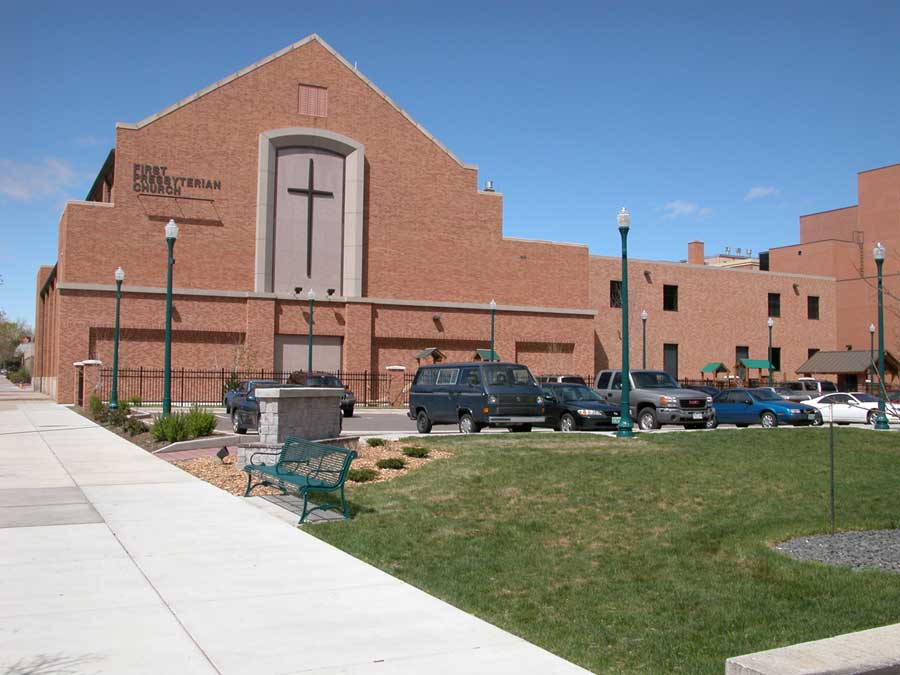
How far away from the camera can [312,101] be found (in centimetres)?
4525

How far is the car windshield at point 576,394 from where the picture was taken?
2438 cm

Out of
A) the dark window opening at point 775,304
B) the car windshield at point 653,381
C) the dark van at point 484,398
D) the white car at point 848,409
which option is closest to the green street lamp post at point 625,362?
the dark van at point 484,398

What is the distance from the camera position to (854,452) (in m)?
16.9

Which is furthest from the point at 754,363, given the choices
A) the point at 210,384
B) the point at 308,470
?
the point at 308,470

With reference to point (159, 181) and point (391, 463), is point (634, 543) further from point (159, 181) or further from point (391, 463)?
point (159, 181)

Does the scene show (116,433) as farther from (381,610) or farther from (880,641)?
(880,641)

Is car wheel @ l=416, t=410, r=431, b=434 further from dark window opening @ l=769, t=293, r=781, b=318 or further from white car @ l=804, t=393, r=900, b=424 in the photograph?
dark window opening @ l=769, t=293, r=781, b=318

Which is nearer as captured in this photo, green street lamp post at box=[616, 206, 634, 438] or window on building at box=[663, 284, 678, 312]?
green street lamp post at box=[616, 206, 634, 438]

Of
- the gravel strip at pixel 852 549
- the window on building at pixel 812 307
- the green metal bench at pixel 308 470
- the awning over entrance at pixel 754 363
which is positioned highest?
the window on building at pixel 812 307

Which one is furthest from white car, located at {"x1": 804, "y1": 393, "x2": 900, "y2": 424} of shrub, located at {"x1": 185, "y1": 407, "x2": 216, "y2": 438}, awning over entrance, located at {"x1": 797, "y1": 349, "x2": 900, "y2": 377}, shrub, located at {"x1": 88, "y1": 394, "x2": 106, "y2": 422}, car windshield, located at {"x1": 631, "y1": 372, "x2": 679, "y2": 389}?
awning over entrance, located at {"x1": 797, "y1": 349, "x2": 900, "y2": 377}

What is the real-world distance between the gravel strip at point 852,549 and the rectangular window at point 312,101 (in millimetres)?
40264

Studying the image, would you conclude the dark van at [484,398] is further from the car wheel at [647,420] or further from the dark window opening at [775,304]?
the dark window opening at [775,304]

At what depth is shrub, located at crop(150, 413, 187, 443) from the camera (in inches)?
733

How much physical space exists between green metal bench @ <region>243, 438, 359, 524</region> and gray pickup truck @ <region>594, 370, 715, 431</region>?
45.8 feet
